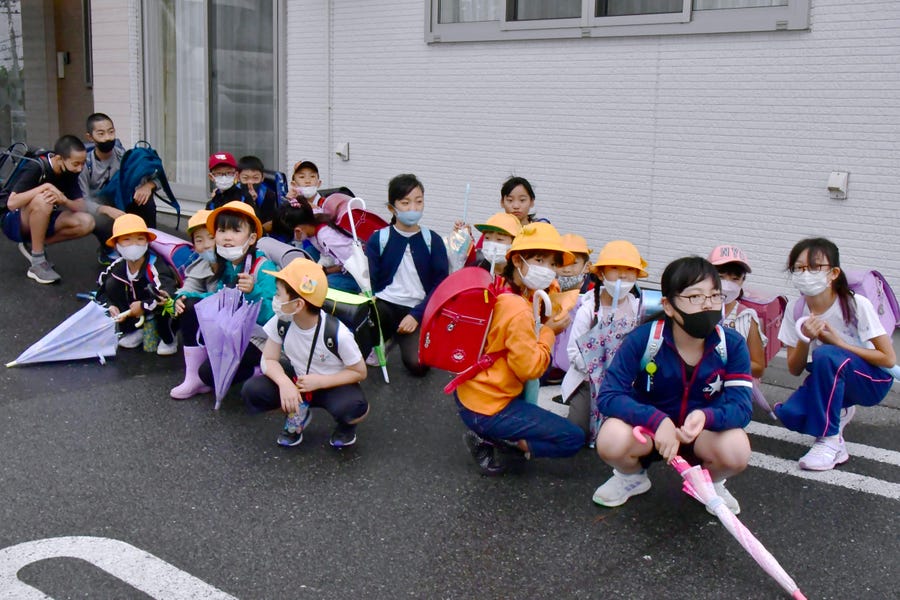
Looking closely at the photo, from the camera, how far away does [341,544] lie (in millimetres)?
3812

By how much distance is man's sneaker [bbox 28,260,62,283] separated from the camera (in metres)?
8.03

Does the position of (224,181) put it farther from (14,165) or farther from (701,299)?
(701,299)

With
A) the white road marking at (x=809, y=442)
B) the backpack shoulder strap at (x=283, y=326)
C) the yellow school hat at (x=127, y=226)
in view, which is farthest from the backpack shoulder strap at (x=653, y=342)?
the yellow school hat at (x=127, y=226)

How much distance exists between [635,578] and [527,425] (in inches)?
38.9

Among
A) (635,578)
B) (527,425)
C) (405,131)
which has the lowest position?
(635,578)

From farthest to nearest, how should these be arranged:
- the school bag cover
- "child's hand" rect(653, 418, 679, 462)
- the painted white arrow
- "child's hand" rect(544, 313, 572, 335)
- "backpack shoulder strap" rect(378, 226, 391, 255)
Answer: "backpack shoulder strap" rect(378, 226, 391, 255) < "child's hand" rect(544, 313, 572, 335) < the school bag cover < "child's hand" rect(653, 418, 679, 462) < the painted white arrow

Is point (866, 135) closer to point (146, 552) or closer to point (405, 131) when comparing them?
point (405, 131)

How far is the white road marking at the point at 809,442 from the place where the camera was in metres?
4.81

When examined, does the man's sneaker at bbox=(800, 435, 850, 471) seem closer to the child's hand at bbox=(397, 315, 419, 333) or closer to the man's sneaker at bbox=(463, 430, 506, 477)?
the man's sneaker at bbox=(463, 430, 506, 477)

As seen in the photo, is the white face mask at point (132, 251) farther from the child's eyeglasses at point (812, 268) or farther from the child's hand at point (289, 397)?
the child's eyeglasses at point (812, 268)

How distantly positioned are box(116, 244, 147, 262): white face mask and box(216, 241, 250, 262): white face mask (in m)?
0.78

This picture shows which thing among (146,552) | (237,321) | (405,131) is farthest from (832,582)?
(405,131)

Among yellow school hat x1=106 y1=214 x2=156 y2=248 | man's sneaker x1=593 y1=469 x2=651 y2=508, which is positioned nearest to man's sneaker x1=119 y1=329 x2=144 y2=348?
yellow school hat x1=106 y1=214 x2=156 y2=248

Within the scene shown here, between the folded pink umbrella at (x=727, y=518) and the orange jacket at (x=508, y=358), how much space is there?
0.60 m
